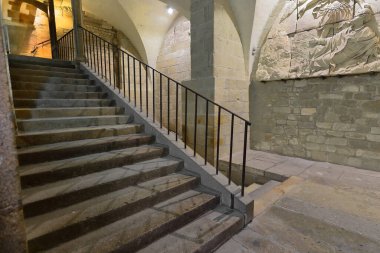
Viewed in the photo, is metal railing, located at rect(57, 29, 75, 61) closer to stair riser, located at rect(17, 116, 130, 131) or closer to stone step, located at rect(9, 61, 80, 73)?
stone step, located at rect(9, 61, 80, 73)

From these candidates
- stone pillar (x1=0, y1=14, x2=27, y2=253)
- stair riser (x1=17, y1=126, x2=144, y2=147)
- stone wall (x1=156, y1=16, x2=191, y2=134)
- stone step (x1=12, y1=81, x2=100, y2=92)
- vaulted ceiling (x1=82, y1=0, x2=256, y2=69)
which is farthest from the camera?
stone wall (x1=156, y1=16, x2=191, y2=134)

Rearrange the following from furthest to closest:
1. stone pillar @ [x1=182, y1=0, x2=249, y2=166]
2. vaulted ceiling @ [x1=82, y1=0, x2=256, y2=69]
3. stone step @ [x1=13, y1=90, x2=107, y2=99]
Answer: vaulted ceiling @ [x1=82, y1=0, x2=256, y2=69]
stone pillar @ [x1=182, y1=0, x2=249, y2=166]
stone step @ [x1=13, y1=90, x2=107, y2=99]

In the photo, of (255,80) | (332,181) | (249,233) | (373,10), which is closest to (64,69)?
(255,80)

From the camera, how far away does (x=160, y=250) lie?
5.04ft

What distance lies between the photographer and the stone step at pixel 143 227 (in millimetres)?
1416

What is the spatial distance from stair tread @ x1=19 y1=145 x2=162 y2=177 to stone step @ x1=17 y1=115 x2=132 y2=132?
2.07 ft

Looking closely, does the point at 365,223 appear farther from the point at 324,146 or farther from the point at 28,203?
the point at 28,203

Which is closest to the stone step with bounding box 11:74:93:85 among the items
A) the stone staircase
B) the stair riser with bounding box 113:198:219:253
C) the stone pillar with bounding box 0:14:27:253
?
the stone staircase

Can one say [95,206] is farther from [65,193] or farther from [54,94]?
[54,94]

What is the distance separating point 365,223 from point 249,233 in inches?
42.8

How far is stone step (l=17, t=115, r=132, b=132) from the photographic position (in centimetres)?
237

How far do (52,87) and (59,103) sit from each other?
1.54ft

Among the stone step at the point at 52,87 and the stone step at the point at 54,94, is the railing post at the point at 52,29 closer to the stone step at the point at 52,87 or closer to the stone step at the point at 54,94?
the stone step at the point at 52,87

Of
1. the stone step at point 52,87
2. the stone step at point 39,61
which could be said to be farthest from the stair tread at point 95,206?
the stone step at point 39,61
